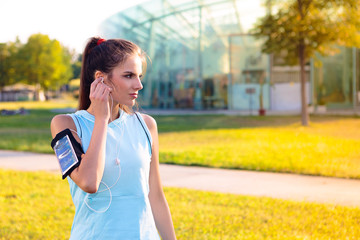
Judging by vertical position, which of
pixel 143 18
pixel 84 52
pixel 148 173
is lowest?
pixel 148 173

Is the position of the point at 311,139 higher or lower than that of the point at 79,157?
lower

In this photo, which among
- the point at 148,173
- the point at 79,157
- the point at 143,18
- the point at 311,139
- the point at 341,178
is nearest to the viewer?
the point at 79,157

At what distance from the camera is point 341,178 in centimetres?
745

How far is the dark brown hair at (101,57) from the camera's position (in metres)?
2.00

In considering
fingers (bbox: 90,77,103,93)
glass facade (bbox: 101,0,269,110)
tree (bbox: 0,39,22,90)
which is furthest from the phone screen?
tree (bbox: 0,39,22,90)

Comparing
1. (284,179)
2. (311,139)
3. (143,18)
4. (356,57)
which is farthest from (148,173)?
(143,18)

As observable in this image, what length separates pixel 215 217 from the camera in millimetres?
5277

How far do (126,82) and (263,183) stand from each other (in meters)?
5.56

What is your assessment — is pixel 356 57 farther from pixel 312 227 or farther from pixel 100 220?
pixel 100 220

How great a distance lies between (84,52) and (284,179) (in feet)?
19.5

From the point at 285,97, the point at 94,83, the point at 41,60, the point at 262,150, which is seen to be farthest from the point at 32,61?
the point at 94,83

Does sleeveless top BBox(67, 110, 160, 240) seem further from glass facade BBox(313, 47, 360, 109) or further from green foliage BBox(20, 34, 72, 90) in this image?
green foliage BBox(20, 34, 72, 90)

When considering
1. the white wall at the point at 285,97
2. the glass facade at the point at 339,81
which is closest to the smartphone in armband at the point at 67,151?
the glass facade at the point at 339,81

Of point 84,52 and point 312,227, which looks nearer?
point 84,52
